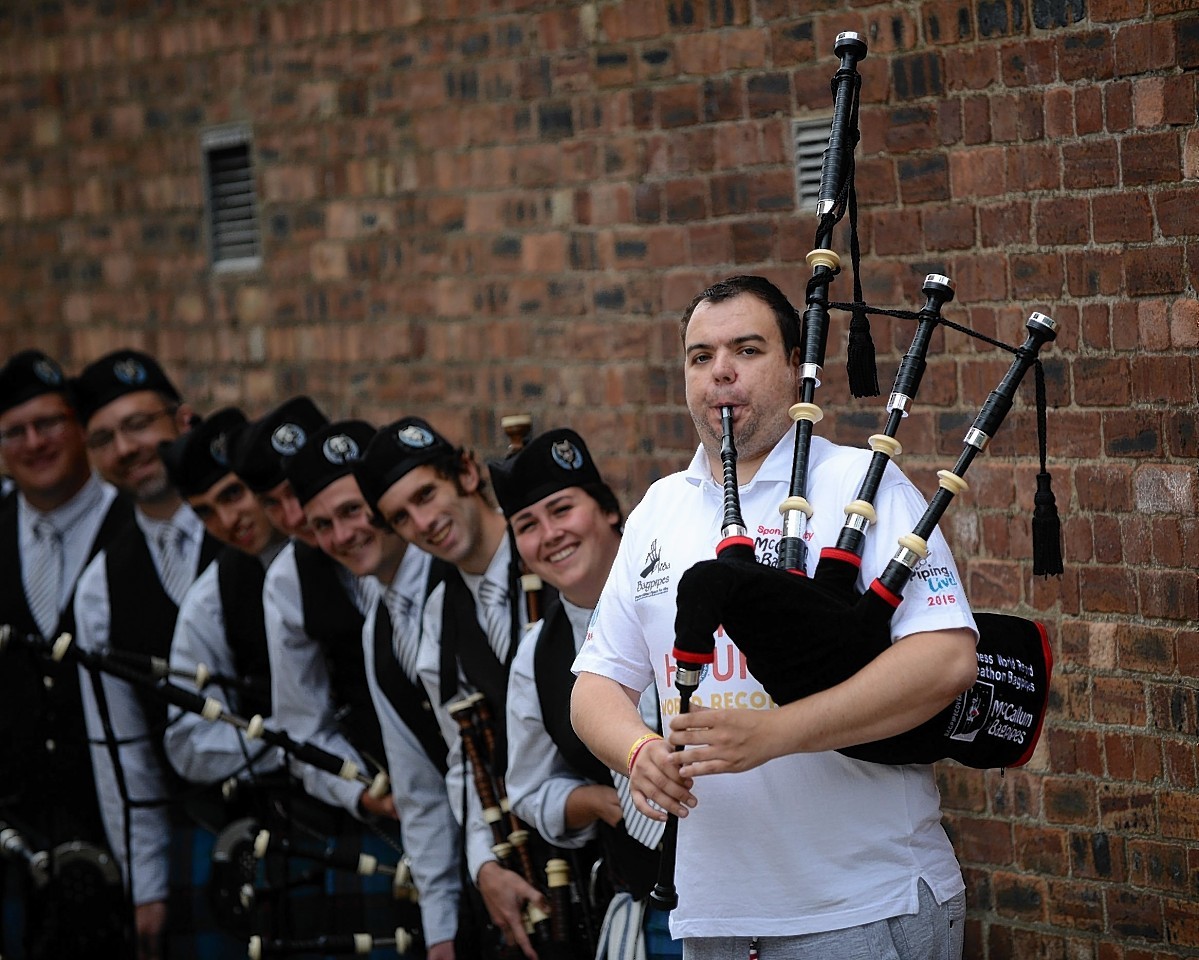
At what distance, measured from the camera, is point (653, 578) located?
9.53 feet

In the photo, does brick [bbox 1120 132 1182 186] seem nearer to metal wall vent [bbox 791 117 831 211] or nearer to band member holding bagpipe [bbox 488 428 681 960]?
metal wall vent [bbox 791 117 831 211]

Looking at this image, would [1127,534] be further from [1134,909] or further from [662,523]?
[662,523]

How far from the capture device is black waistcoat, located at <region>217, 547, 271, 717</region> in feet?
17.3

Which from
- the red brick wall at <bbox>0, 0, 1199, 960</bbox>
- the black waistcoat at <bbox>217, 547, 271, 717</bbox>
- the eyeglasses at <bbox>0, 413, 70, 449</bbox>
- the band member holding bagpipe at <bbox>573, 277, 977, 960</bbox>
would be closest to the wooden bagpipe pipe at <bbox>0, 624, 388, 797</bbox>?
the black waistcoat at <bbox>217, 547, 271, 717</bbox>

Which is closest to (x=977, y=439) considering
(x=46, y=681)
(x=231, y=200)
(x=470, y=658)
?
(x=470, y=658)

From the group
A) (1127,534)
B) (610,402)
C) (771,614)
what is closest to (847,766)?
(771,614)

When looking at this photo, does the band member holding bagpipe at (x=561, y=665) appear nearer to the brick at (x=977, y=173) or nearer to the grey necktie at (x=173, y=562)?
the brick at (x=977, y=173)

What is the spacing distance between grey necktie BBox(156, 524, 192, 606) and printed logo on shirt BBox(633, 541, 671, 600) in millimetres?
3143

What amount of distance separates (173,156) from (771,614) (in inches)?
201

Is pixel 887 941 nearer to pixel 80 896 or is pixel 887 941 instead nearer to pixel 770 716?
pixel 770 716

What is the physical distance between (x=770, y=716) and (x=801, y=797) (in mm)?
258

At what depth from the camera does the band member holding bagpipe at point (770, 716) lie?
256 centimetres

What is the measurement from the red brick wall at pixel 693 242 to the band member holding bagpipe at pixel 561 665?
1.05 m

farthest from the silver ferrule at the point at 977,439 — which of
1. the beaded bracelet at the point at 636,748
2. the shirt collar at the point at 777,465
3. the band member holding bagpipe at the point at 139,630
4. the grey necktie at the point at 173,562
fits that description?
the grey necktie at the point at 173,562
